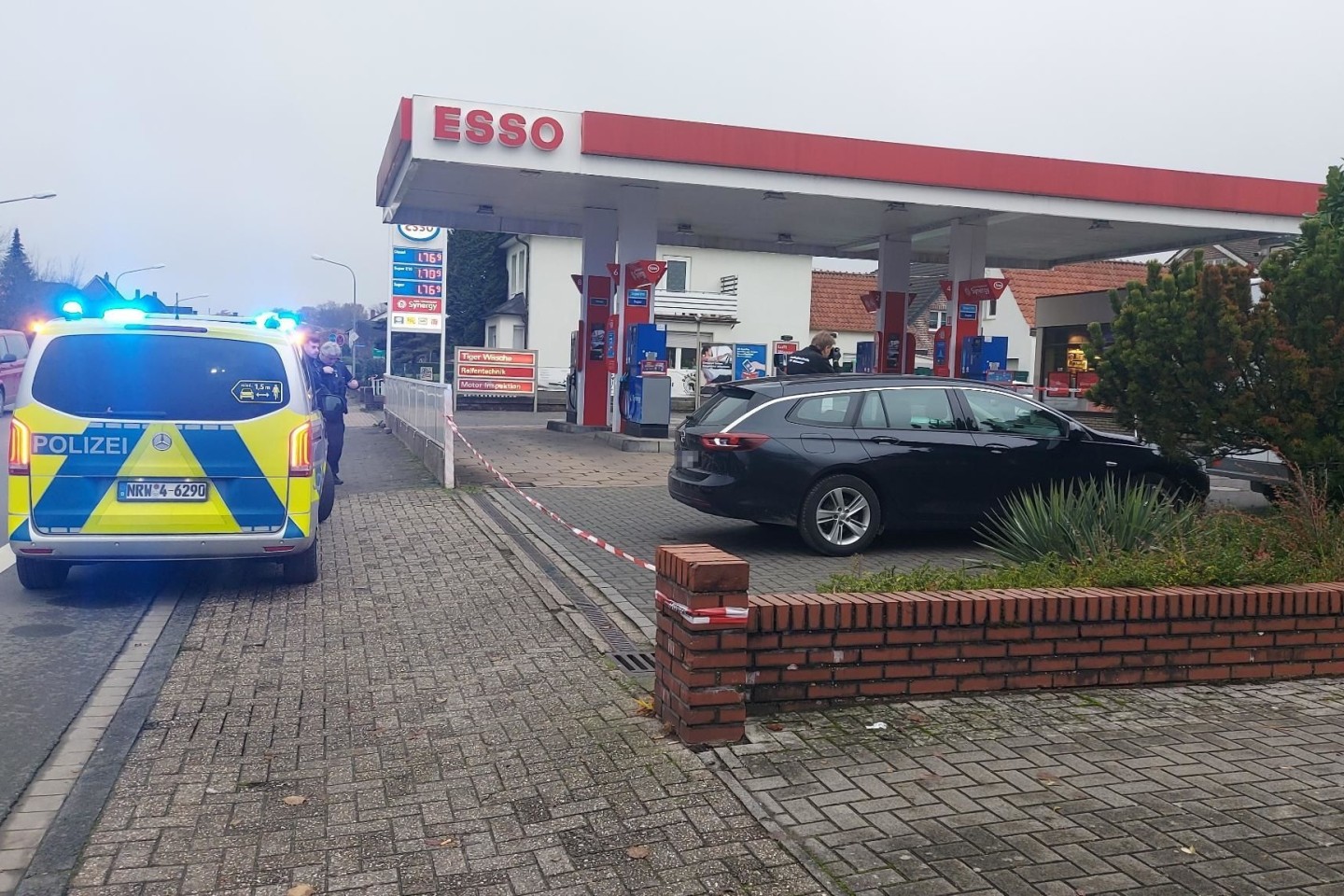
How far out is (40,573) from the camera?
26.6 feet

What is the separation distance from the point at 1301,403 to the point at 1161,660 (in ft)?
13.2

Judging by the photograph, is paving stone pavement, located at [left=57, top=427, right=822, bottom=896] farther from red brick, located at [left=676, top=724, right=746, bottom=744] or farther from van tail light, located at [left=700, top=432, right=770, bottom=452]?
van tail light, located at [left=700, top=432, right=770, bottom=452]

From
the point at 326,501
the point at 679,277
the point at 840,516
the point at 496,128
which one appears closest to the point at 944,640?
the point at 840,516

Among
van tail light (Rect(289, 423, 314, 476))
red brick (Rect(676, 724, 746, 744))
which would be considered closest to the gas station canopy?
van tail light (Rect(289, 423, 314, 476))

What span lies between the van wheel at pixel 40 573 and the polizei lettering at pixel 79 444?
899mm

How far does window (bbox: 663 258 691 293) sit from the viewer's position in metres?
45.9

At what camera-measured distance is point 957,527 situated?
9.66m

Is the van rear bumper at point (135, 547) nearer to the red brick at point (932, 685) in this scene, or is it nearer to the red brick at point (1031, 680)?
the red brick at point (932, 685)

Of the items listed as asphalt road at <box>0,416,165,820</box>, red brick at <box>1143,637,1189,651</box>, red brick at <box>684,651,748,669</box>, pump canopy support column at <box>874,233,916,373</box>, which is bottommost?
asphalt road at <box>0,416,165,820</box>

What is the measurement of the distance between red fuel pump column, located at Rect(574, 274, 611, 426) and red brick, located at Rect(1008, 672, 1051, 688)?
17240 mm

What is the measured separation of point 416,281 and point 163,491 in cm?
2713

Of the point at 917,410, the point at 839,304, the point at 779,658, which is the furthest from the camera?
the point at 839,304

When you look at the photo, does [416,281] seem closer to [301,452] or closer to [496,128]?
[496,128]

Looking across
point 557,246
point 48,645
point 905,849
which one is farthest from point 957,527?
point 557,246
